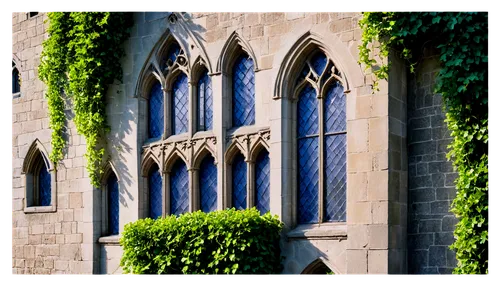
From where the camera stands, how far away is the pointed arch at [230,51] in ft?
39.6

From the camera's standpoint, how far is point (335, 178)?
11.0 meters

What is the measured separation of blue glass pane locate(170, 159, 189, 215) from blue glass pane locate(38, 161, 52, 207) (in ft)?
11.6

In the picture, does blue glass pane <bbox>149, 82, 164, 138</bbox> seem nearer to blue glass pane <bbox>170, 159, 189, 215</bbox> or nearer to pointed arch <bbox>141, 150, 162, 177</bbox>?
pointed arch <bbox>141, 150, 162, 177</bbox>

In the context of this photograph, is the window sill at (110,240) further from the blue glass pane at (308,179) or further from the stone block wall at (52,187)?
the blue glass pane at (308,179)

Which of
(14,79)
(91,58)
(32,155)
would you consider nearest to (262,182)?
(91,58)

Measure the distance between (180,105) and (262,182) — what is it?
2.32 m

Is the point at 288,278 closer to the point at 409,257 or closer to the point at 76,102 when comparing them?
the point at 409,257

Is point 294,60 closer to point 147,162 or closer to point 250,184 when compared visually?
point 250,184

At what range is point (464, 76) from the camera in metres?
9.74

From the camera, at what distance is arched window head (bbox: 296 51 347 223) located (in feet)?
36.1

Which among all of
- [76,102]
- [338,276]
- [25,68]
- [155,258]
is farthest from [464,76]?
[25,68]

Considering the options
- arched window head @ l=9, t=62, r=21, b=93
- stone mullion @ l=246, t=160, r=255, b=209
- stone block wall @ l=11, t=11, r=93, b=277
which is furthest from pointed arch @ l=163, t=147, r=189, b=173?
arched window head @ l=9, t=62, r=21, b=93

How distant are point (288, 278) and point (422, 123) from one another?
10.2 ft

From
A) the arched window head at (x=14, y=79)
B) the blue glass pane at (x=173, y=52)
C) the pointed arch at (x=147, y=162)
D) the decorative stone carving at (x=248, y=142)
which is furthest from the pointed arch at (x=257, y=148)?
the arched window head at (x=14, y=79)
